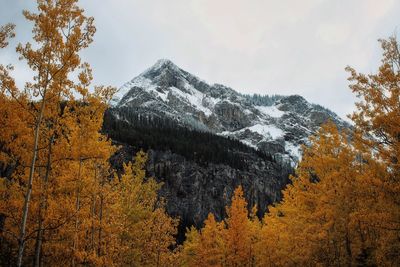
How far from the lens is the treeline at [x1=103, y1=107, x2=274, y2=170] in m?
119

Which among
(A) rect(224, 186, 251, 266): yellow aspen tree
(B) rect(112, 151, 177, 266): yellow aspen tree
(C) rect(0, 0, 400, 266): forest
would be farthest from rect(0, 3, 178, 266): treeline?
(A) rect(224, 186, 251, 266): yellow aspen tree

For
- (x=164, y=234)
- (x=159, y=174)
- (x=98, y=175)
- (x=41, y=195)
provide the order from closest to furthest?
(x=41, y=195) → (x=98, y=175) → (x=164, y=234) → (x=159, y=174)

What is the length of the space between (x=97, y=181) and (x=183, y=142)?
11454 centimetres

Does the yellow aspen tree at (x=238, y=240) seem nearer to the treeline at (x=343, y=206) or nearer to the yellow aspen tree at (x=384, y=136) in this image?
the treeline at (x=343, y=206)

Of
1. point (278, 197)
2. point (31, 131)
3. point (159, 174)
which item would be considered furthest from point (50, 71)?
point (278, 197)

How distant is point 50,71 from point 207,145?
420 ft

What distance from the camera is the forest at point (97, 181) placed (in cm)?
967

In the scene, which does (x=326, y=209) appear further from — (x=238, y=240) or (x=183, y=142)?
(x=183, y=142)

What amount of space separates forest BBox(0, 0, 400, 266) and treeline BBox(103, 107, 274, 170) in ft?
302

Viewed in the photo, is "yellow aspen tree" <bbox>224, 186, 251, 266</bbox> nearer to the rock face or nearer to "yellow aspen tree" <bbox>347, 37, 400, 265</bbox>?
"yellow aspen tree" <bbox>347, 37, 400, 265</bbox>

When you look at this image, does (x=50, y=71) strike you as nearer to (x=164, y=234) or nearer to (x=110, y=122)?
(x=164, y=234)

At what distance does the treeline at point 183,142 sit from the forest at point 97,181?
9217 centimetres

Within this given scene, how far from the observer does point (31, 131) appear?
1012cm

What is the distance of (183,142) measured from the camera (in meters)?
129
